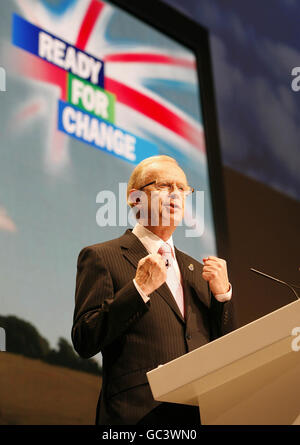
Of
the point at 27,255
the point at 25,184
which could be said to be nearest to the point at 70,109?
the point at 25,184

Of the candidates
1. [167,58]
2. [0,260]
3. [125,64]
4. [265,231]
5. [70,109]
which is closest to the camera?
[0,260]

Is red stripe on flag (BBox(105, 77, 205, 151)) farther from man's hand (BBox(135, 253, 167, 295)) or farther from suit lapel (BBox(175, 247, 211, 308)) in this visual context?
man's hand (BBox(135, 253, 167, 295))

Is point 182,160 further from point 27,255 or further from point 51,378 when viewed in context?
point 51,378

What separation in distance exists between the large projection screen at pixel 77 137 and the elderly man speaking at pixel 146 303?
1.15 meters

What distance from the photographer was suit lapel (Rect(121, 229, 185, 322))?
1816mm

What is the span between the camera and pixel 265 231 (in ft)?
16.7

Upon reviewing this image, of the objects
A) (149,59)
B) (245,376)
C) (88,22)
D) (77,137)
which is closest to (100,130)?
(77,137)

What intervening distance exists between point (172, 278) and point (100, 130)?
1802 mm

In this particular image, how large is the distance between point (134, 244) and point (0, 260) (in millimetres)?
1170
